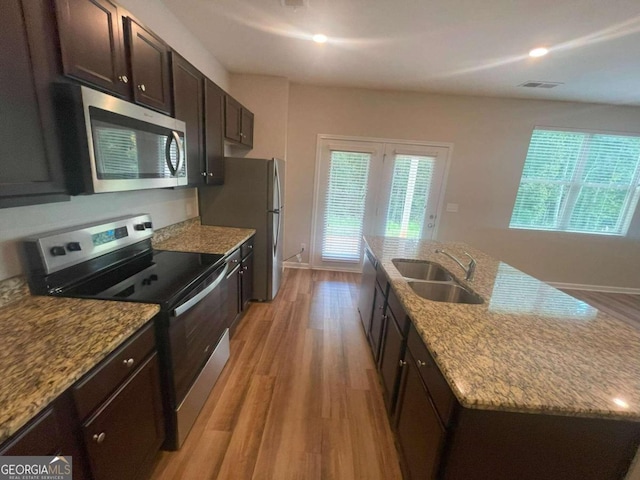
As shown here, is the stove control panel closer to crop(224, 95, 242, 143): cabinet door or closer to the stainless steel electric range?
the stainless steel electric range

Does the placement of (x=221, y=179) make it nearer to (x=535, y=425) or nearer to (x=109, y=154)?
(x=109, y=154)

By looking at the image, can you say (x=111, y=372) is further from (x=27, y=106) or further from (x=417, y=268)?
(x=417, y=268)

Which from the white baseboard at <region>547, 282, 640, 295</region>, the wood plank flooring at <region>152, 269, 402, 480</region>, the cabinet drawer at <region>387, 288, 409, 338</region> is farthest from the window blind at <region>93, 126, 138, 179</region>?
the white baseboard at <region>547, 282, 640, 295</region>

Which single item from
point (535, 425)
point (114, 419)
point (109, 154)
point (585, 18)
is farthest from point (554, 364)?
point (585, 18)

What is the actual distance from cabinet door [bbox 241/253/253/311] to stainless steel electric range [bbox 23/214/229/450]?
692mm

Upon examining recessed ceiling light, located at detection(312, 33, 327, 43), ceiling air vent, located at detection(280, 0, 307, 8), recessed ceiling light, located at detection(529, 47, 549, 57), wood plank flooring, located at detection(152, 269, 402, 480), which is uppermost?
recessed ceiling light, located at detection(529, 47, 549, 57)

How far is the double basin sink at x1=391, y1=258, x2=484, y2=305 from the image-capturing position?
166 centimetres

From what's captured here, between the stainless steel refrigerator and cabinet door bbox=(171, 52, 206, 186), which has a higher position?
cabinet door bbox=(171, 52, 206, 186)

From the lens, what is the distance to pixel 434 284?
5.69ft

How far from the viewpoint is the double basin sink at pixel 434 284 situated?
166 cm

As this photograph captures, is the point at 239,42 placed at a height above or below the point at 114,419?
above

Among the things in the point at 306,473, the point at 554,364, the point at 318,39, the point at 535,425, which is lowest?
the point at 306,473

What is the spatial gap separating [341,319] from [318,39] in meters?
2.72

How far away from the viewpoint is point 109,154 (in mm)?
1162
